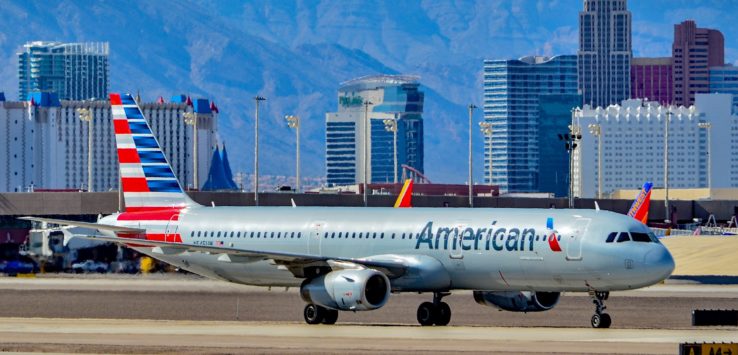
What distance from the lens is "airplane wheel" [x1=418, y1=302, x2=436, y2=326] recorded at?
6184cm

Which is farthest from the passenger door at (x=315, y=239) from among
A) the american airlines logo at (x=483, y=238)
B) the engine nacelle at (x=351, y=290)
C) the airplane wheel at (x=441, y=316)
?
the airplane wheel at (x=441, y=316)

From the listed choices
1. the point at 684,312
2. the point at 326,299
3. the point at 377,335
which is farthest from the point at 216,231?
the point at 684,312

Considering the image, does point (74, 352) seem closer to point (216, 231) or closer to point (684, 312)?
point (216, 231)

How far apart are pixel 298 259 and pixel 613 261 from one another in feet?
36.3

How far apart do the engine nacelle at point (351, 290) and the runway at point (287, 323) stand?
92 centimetres

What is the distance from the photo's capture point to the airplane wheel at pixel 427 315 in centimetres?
6184

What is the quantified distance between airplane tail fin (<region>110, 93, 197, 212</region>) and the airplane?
89 centimetres

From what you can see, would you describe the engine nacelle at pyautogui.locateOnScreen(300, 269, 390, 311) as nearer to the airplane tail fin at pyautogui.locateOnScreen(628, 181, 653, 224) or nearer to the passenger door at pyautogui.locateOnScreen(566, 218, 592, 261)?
the passenger door at pyautogui.locateOnScreen(566, 218, 592, 261)

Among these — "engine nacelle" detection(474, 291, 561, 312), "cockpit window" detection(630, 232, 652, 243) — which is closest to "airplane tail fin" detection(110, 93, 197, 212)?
"engine nacelle" detection(474, 291, 561, 312)

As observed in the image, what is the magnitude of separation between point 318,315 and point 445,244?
5.12m

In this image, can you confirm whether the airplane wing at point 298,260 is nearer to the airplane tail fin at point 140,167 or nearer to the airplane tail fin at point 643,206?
the airplane tail fin at point 140,167

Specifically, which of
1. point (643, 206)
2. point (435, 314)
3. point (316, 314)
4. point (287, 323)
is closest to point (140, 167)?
point (287, 323)

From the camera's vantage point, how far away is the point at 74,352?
49.2 metres

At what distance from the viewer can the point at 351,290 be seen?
5962 centimetres
